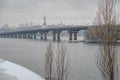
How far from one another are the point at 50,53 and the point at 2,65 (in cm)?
744

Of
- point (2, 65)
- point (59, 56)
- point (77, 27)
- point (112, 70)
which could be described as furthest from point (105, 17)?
point (77, 27)

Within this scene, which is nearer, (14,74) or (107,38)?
(14,74)

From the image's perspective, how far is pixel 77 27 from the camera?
114 metres

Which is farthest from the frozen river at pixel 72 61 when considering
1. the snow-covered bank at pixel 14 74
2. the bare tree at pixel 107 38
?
the snow-covered bank at pixel 14 74

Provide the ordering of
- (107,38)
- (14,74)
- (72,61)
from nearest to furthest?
(14,74) < (107,38) < (72,61)

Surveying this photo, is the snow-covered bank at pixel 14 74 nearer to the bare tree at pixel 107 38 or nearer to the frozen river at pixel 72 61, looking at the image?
the bare tree at pixel 107 38

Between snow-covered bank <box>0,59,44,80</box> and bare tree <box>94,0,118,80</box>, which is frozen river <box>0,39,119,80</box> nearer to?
bare tree <box>94,0,118,80</box>

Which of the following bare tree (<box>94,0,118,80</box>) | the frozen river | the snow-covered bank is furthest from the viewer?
the frozen river

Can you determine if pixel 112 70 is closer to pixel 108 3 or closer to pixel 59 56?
pixel 108 3

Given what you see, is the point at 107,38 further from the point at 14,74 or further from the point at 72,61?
the point at 72,61

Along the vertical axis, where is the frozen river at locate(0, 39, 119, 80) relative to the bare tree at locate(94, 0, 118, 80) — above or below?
below

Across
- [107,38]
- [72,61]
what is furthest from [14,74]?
[72,61]

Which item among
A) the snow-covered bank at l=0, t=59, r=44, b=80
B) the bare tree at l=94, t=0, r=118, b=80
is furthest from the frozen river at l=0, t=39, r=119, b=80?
the snow-covered bank at l=0, t=59, r=44, b=80

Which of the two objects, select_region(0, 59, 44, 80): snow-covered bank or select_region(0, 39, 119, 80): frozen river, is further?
select_region(0, 39, 119, 80): frozen river
